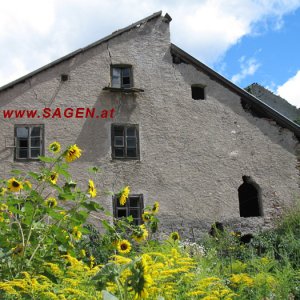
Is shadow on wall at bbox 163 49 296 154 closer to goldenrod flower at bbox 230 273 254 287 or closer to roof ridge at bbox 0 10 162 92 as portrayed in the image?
roof ridge at bbox 0 10 162 92

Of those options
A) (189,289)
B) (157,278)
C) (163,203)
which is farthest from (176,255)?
(163,203)

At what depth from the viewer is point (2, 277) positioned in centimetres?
352

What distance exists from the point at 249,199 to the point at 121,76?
5.65 meters

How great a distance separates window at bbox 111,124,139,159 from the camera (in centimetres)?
1355

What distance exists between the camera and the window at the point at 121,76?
Result: 1429cm

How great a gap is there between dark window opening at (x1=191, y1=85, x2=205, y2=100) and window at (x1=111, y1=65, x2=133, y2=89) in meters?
2.08

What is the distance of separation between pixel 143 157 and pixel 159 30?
442 cm

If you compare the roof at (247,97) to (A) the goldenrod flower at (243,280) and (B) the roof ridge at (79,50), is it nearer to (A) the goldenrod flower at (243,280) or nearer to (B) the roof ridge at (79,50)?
(B) the roof ridge at (79,50)

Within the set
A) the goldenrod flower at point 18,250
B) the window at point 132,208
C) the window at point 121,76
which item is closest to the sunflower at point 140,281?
the goldenrod flower at point 18,250

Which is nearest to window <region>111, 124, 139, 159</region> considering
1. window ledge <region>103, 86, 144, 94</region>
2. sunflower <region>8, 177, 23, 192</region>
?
window ledge <region>103, 86, 144, 94</region>
